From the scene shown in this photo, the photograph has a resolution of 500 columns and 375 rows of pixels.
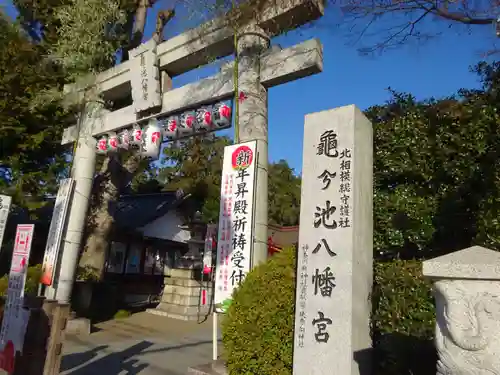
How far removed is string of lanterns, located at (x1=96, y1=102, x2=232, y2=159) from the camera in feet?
25.7

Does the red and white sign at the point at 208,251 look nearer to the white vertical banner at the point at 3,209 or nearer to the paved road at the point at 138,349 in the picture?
the paved road at the point at 138,349

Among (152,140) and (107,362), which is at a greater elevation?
(152,140)

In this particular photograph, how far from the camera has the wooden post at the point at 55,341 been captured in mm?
4555

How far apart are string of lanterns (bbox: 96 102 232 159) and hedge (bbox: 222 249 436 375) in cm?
350

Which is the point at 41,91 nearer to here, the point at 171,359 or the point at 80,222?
the point at 80,222

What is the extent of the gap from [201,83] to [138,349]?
5.94 meters

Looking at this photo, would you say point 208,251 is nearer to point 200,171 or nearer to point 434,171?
point 200,171

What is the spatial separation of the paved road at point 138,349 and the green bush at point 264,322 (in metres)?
2.20

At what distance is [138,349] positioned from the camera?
8.61 metres

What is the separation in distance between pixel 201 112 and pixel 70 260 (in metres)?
5.03

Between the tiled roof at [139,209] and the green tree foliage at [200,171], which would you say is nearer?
the tiled roof at [139,209]

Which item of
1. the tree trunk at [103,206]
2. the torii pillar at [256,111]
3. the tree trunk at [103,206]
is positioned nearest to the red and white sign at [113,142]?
the tree trunk at [103,206]

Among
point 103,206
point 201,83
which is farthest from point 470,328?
point 103,206

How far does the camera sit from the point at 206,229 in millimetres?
15375
